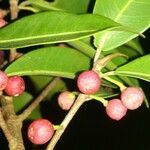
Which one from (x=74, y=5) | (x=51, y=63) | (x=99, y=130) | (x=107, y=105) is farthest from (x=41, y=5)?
(x=99, y=130)

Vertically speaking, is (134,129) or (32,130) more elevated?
(32,130)

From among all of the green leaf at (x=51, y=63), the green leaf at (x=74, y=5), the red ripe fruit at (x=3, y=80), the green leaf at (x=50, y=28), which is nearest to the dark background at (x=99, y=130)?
the green leaf at (x=74, y=5)

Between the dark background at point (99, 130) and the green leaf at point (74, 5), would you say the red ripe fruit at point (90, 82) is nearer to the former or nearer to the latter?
the green leaf at point (74, 5)

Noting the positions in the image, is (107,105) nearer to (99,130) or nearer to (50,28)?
(50,28)

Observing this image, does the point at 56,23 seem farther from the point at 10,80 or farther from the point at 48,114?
the point at 48,114

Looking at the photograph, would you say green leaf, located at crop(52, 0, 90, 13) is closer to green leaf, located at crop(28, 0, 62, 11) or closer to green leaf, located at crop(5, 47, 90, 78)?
green leaf, located at crop(28, 0, 62, 11)

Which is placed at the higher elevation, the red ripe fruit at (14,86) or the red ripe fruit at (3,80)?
the red ripe fruit at (3,80)

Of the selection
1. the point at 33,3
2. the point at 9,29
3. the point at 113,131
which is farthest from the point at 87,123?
the point at 9,29
